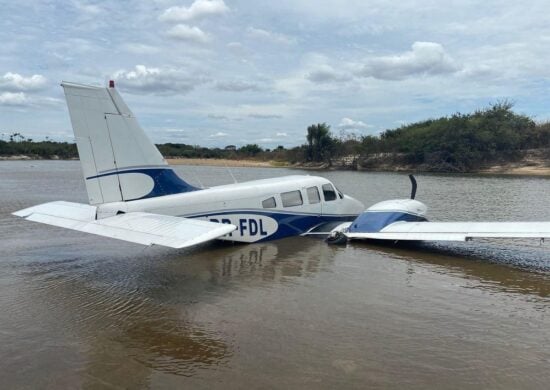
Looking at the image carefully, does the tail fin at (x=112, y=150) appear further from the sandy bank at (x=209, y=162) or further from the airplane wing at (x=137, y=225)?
the sandy bank at (x=209, y=162)

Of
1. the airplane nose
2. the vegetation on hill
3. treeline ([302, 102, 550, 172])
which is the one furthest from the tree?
the airplane nose

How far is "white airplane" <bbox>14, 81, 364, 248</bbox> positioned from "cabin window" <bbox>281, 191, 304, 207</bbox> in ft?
0.11

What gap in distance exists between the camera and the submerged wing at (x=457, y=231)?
357 inches

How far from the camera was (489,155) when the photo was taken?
56656 millimetres

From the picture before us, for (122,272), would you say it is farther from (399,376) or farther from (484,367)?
(484,367)

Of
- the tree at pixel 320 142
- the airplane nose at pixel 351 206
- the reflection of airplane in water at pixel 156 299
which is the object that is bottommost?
the reflection of airplane in water at pixel 156 299

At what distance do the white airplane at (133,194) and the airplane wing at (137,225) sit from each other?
21mm

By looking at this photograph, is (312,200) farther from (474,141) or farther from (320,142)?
(320,142)

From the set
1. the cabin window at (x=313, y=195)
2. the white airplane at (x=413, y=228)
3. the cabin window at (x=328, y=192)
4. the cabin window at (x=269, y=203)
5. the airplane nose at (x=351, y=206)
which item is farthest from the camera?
the airplane nose at (x=351, y=206)

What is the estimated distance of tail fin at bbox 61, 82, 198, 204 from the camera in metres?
8.15

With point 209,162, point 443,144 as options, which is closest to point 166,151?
point 209,162

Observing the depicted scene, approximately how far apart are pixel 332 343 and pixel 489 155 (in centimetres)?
5870

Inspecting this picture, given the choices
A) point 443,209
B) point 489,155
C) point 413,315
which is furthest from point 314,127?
point 413,315

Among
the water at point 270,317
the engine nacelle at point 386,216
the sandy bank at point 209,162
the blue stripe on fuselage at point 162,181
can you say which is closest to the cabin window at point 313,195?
the engine nacelle at point 386,216
